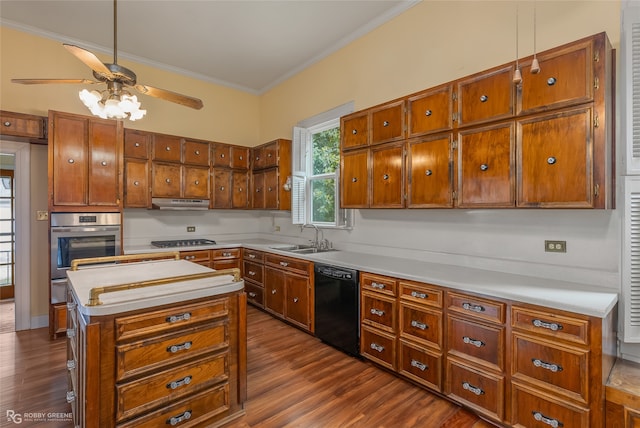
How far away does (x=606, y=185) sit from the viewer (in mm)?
1835

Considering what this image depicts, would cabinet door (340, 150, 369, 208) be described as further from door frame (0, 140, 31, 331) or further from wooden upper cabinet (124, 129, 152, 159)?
door frame (0, 140, 31, 331)

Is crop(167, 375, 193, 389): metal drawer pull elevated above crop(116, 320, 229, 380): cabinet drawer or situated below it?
below

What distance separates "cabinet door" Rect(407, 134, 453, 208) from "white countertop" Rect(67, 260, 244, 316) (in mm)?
1725

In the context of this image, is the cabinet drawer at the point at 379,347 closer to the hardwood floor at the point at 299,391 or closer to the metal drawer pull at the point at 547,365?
the hardwood floor at the point at 299,391

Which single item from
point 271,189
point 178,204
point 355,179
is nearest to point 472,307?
point 355,179

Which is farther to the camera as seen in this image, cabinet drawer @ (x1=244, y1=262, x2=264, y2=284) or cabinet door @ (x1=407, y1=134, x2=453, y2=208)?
cabinet drawer @ (x1=244, y1=262, x2=264, y2=284)

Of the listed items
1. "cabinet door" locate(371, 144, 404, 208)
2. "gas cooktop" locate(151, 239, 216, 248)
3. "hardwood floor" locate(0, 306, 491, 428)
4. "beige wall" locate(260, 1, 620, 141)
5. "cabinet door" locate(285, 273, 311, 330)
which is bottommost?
"hardwood floor" locate(0, 306, 491, 428)

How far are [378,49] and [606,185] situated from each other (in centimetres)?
269

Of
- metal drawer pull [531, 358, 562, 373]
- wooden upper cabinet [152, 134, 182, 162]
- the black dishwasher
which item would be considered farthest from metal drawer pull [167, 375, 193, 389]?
wooden upper cabinet [152, 134, 182, 162]

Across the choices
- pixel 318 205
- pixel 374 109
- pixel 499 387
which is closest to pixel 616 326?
pixel 499 387

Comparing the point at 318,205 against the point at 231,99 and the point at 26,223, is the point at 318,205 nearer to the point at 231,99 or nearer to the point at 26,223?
the point at 231,99

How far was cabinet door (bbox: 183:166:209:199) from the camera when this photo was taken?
4500 mm

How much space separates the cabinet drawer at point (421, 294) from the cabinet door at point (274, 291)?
176cm

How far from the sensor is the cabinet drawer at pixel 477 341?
197 cm
